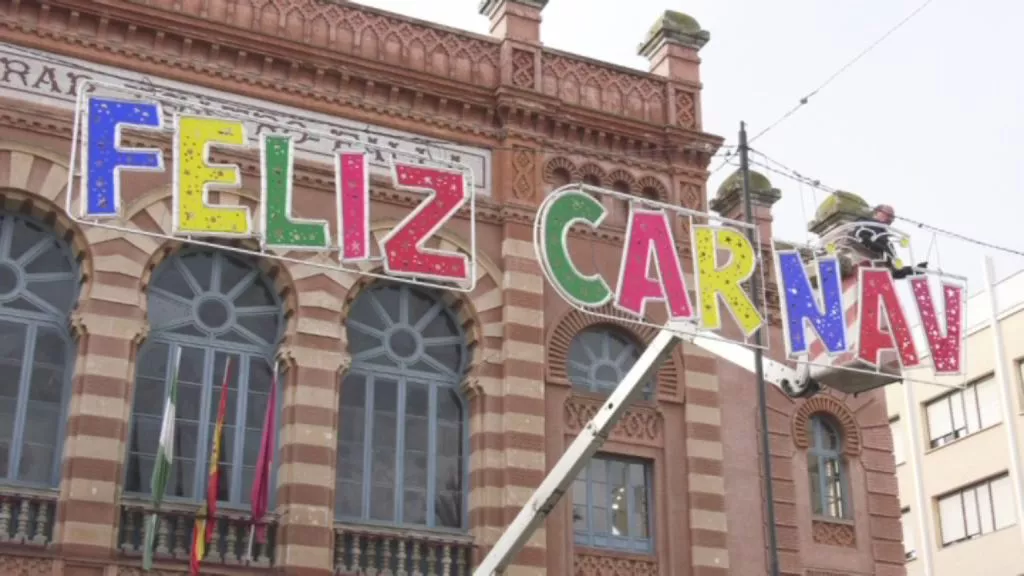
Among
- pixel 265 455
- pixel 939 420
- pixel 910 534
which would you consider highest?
pixel 939 420

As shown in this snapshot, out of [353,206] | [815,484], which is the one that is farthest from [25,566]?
[815,484]

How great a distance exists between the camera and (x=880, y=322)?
54.5 feet

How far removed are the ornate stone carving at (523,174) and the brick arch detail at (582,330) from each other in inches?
78.7

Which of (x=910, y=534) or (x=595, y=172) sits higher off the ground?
(x=595, y=172)

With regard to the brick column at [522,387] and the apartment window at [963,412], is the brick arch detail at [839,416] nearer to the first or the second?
the brick column at [522,387]

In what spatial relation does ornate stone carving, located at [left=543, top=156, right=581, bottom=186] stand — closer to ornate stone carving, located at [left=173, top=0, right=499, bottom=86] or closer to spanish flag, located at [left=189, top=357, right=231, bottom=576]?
ornate stone carving, located at [left=173, top=0, right=499, bottom=86]

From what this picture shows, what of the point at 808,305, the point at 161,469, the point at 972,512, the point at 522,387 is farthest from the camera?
the point at 972,512

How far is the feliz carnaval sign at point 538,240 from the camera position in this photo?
1436 cm

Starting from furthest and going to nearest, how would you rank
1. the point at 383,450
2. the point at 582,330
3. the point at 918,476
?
the point at 918,476 < the point at 582,330 < the point at 383,450

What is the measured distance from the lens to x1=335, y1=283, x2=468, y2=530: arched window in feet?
66.0

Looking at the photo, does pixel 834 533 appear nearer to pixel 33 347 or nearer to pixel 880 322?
pixel 880 322

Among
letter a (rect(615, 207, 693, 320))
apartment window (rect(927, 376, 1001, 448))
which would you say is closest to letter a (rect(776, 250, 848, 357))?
letter a (rect(615, 207, 693, 320))

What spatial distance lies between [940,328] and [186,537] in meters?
9.84

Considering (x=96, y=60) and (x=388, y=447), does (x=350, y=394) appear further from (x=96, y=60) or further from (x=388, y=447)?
(x=96, y=60)
